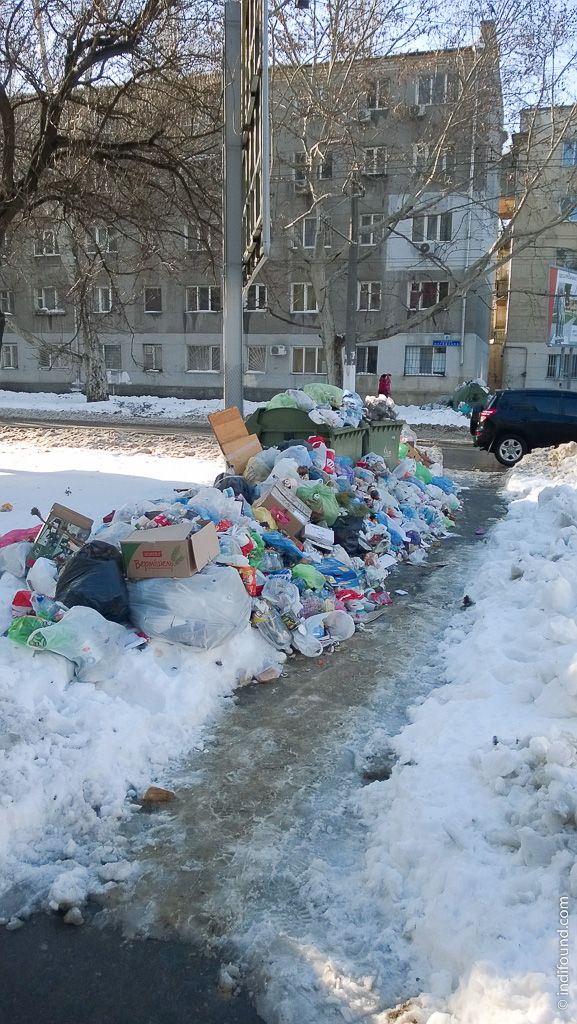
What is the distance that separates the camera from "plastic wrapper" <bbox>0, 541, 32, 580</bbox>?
5703 mm

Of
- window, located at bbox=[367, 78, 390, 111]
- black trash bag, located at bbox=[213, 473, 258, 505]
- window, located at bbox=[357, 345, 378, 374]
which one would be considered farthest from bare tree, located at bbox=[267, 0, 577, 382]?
black trash bag, located at bbox=[213, 473, 258, 505]

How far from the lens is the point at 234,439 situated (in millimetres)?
8852

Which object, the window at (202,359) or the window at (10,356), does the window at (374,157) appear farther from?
the window at (10,356)

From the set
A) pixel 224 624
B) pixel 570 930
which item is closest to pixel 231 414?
pixel 224 624

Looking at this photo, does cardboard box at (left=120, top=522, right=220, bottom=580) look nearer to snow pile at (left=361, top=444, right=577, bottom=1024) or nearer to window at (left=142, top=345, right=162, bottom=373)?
snow pile at (left=361, top=444, right=577, bottom=1024)

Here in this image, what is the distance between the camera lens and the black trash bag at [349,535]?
749cm

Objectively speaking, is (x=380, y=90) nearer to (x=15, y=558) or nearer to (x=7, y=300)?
(x=15, y=558)

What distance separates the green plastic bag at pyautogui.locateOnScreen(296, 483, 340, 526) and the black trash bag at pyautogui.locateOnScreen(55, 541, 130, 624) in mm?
2660

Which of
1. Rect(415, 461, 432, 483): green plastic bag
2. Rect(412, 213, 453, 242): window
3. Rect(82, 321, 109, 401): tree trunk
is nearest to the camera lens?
Rect(415, 461, 432, 483): green plastic bag

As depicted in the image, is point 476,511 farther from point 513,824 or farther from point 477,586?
point 513,824

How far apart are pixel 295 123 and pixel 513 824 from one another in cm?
2360

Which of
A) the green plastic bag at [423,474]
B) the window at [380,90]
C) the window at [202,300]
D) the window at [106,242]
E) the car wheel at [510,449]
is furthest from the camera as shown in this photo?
the window at [202,300]

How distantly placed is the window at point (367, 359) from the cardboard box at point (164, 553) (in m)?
29.0

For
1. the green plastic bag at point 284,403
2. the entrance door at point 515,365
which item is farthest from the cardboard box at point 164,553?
the entrance door at point 515,365
